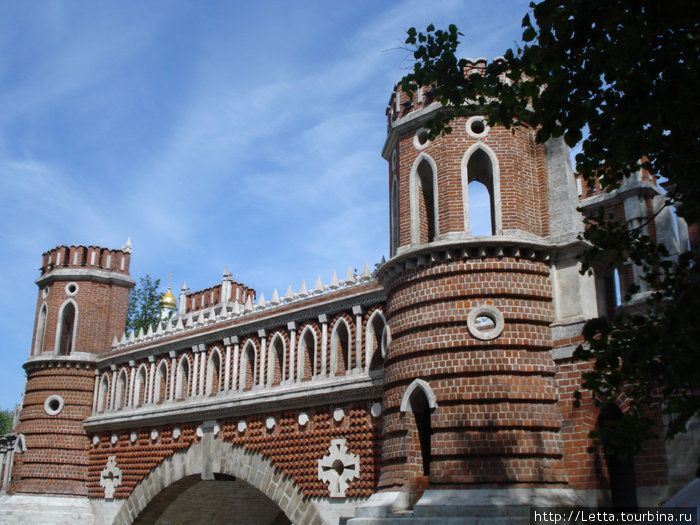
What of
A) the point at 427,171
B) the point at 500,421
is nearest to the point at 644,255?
the point at 500,421

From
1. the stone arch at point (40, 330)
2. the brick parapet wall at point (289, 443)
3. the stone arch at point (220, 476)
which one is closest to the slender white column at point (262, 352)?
the brick parapet wall at point (289, 443)

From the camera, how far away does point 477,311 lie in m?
13.2

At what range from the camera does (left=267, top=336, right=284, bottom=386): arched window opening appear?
19.0 metres

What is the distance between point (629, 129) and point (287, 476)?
41.3ft

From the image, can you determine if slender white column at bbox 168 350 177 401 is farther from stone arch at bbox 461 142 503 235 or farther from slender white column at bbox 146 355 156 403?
stone arch at bbox 461 142 503 235

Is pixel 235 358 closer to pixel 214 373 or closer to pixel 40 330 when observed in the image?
pixel 214 373

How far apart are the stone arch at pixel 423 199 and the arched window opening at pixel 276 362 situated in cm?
579

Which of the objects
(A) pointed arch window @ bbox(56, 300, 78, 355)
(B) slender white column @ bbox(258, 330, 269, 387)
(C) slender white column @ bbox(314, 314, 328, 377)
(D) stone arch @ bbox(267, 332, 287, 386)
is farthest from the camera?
(A) pointed arch window @ bbox(56, 300, 78, 355)

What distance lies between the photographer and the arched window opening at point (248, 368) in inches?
782

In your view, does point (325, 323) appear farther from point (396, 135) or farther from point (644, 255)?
point (644, 255)

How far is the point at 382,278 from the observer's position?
49.9ft

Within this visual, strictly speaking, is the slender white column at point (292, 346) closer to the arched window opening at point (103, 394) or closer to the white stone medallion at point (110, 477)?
the white stone medallion at point (110, 477)

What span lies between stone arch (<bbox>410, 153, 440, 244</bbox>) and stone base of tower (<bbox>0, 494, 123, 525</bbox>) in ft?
43.7

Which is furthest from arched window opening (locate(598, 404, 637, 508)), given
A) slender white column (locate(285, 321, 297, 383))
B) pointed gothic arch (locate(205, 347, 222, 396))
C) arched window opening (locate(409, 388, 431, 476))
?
pointed gothic arch (locate(205, 347, 222, 396))
